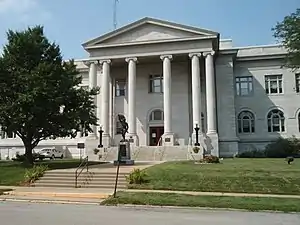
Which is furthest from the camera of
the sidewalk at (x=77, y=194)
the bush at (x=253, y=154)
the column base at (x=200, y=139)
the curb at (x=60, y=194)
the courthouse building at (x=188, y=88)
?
the courthouse building at (x=188, y=88)

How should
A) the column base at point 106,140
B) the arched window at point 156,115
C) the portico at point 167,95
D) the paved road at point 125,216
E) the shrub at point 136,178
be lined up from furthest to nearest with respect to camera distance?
the arched window at point 156,115
the column base at point 106,140
the portico at point 167,95
the shrub at point 136,178
the paved road at point 125,216

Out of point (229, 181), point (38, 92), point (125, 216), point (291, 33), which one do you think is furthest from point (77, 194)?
point (291, 33)

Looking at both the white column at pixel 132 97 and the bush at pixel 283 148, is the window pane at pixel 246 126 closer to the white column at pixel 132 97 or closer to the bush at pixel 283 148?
the bush at pixel 283 148

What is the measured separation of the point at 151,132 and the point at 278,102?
A: 15519mm

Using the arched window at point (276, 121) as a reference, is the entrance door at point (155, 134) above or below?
below

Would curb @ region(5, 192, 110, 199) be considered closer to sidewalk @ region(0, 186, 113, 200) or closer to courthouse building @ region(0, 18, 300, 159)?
sidewalk @ region(0, 186, 113, 200)

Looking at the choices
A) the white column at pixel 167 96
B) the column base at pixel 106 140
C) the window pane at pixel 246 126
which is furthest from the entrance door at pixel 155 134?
the window pane at pixel 246 126

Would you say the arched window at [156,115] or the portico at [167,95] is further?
the arched window at [156,115]

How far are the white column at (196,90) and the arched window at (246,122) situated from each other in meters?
7.87

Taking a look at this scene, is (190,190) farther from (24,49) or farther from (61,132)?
(24,49)

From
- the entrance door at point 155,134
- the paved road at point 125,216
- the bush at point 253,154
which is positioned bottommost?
the paved road at point 125,216

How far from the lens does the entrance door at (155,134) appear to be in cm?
4566

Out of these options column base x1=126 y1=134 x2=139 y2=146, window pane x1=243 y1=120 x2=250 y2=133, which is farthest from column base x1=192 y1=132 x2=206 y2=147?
window pane x1=243 y1=120 x2=250 y2=133

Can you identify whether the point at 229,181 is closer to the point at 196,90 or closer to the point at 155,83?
the point at 196,90
